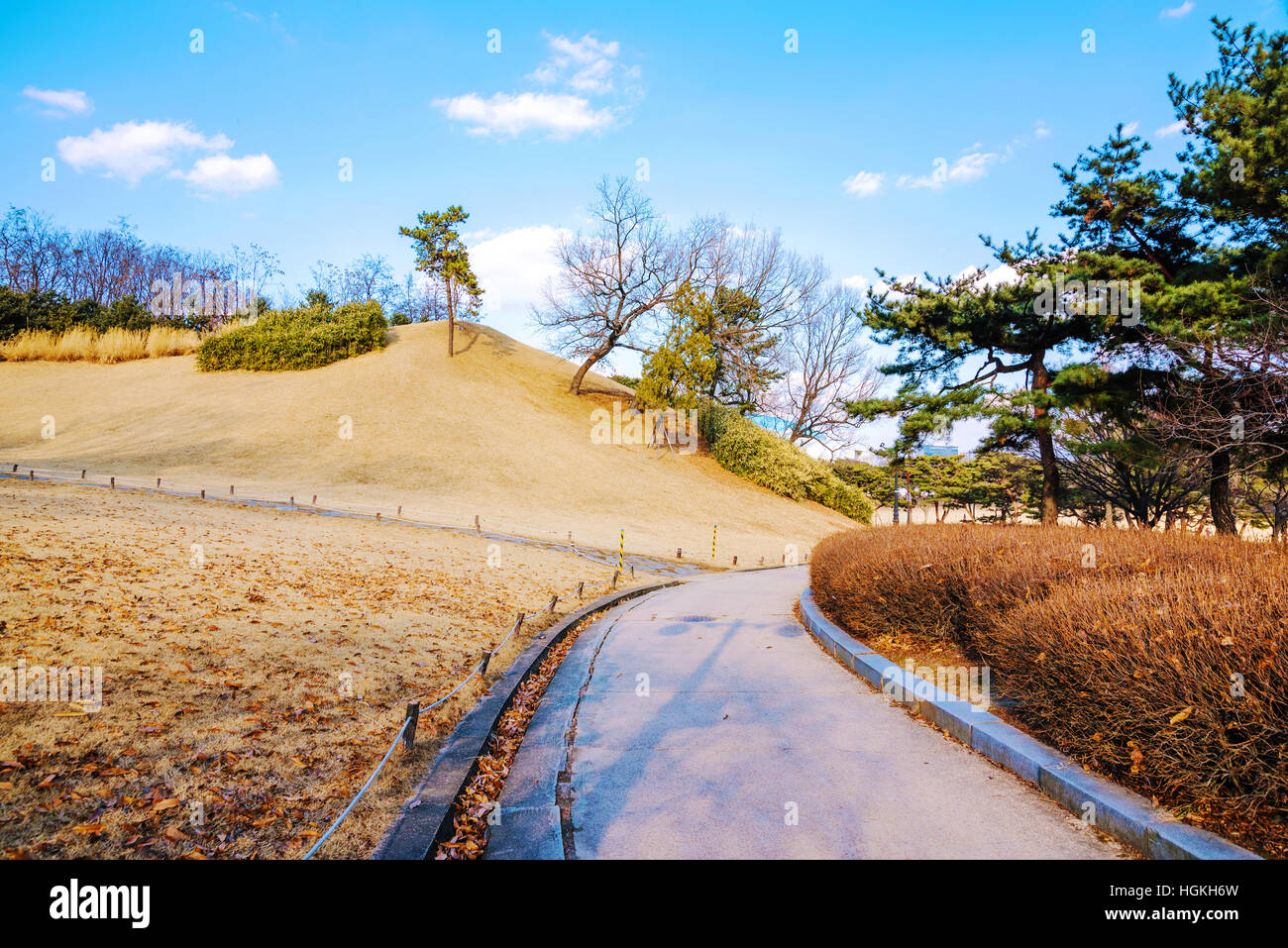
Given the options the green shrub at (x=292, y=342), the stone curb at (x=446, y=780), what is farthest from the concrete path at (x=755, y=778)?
the green shrub at (x=292, y=342)

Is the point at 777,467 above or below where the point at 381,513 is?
above

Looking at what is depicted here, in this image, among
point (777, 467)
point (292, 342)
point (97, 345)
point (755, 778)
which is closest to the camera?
point (755, 778)

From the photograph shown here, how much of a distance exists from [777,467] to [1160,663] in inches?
1225

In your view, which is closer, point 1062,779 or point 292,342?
point 1062,779

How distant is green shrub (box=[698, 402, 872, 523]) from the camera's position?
33656 millimetres

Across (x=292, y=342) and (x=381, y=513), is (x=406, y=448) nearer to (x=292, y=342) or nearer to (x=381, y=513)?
(x=381, y=513)

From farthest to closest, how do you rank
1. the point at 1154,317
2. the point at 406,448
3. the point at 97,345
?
the point at 97,345 → the point at 406,448 → the point at 1154,317

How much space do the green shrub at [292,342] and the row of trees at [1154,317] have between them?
102 ft

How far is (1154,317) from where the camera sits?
12703 mm

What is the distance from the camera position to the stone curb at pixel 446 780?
2865 mm

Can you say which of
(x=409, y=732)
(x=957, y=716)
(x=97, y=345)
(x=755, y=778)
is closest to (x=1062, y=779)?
(x=957, y=716)

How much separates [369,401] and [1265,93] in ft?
105

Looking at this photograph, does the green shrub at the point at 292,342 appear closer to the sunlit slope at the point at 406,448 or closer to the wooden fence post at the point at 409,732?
the sunlit slope at the point at 406,448
